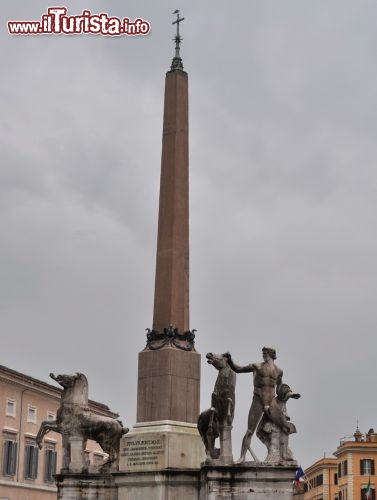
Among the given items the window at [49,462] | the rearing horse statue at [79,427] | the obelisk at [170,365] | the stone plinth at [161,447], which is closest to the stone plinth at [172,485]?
the obelisk at [170,365]

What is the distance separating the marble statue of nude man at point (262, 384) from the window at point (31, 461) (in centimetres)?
2883

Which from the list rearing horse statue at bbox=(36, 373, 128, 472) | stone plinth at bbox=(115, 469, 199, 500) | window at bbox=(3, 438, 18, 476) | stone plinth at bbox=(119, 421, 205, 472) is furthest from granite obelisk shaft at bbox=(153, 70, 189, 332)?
window at bbox=(3, 438, 18, 476)

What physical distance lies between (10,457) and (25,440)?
5.77ft

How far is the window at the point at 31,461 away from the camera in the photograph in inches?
1791

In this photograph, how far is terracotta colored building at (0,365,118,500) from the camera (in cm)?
→ 4350

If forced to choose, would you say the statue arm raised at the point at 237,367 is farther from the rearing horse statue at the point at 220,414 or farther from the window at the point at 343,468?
the window at the point at 343,468

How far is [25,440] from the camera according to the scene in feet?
149

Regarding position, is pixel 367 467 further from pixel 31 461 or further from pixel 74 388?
pixel 74 388

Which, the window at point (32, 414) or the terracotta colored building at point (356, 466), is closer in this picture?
the window at point (32, 414)

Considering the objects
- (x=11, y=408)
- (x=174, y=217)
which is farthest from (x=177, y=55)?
(x=11, y=408)

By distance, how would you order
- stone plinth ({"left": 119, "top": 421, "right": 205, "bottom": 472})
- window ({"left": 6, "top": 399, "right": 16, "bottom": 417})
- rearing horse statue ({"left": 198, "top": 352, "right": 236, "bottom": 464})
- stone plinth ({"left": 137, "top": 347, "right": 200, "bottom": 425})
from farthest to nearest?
1. window ({"left": 6, "top": 399, "right": 16, "bottom": 417})
2. stone plinth ({"left": 137, "top": 347, "right": 200, "bottom": 425})
3. stone plinth ({"left": 119, "top": 421, "right": 205, "bottom": 472})
4. rearing horse statue ({"left": 198, "top": 352, "right": 236, "bottom": 464})

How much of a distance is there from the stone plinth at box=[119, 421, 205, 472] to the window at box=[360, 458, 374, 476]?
200 ft

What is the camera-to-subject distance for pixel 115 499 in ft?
64.8

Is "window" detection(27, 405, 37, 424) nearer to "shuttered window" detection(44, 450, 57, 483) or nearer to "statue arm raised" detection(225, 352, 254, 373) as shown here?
"shuttered window" detection(44, 450, 57, 483)
